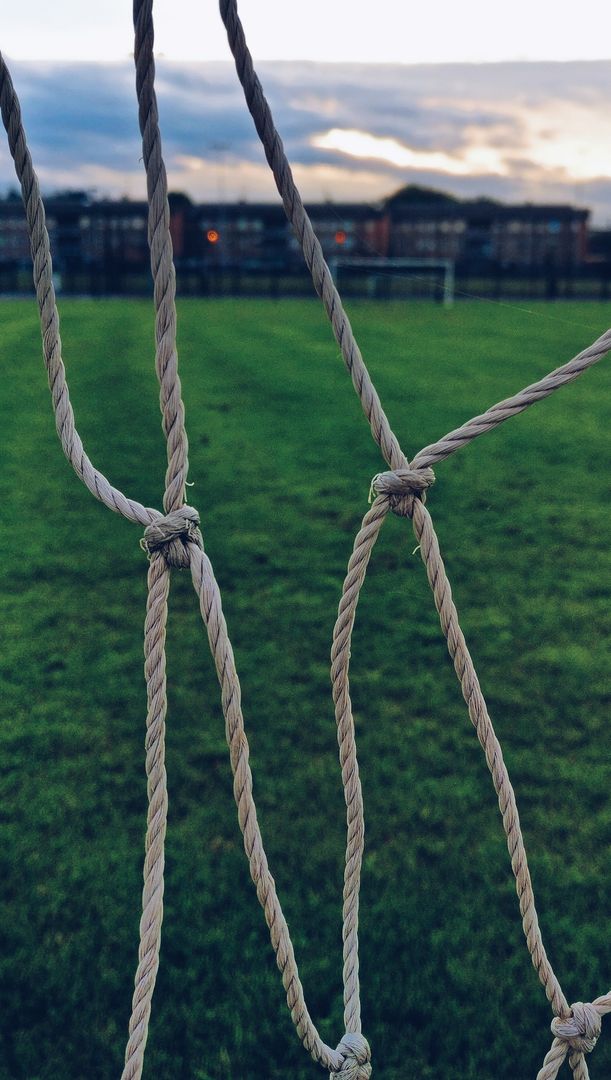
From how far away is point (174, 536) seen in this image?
3.10 ft

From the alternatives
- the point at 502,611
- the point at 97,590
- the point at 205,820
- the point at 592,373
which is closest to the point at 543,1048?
the point at 205,820

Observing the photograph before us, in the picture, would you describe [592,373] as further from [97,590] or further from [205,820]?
[205,820]

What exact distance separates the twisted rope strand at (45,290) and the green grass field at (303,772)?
1.17 metres

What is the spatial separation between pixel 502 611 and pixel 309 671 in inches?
36.2

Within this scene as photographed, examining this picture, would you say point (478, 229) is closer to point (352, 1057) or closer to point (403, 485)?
point (403, 485)

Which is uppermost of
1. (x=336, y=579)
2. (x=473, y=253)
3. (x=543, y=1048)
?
(x=473, y=253)

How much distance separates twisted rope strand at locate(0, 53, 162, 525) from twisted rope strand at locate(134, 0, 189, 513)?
67 mm

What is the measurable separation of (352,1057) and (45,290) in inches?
41.3

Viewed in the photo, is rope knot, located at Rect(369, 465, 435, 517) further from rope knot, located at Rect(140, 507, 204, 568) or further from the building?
the building

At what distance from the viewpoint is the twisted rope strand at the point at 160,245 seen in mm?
812

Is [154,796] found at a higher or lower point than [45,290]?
lower

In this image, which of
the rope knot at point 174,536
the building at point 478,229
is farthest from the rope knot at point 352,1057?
the building at point 478,229

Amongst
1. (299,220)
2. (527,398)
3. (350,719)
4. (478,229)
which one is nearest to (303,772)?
(350,719)

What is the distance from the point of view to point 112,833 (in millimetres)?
2139
